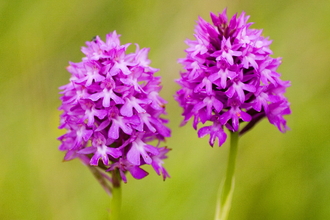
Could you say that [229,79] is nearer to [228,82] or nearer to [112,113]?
[228,82]

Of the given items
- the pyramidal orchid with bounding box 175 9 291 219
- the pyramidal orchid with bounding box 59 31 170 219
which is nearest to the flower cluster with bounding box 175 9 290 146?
the pyramidal orchid with bounding box 175 9 291 219

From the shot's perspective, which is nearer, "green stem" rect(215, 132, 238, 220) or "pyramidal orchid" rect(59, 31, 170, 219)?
"pyramidal orchid" rect(59, 31, 170, 219)

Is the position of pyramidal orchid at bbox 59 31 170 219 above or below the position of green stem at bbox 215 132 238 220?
above

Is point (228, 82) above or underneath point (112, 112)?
underneath

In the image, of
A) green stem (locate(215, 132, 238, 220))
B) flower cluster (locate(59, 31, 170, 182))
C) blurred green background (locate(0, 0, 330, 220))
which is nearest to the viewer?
flower cluster (locate(59, 31, 170, 182))

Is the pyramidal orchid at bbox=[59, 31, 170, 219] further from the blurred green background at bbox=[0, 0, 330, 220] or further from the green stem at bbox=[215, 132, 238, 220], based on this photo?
the blurred green background at bbox=[0, 0, 330, 220]

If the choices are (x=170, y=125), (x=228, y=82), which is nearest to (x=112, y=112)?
(x=228, y=82)

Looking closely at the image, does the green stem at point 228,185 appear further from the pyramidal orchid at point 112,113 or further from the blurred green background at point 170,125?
the blurred green background at point 170,125
